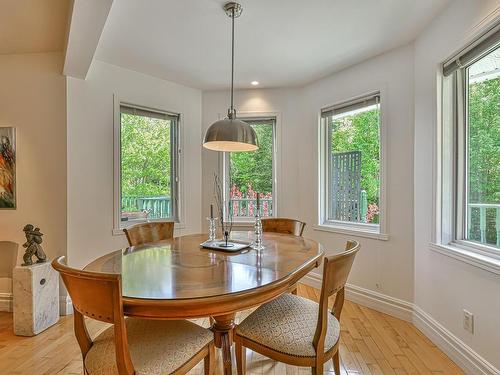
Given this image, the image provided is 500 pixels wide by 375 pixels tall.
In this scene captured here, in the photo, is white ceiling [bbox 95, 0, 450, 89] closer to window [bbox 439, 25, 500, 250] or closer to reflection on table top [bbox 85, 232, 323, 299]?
window [bbox 439, 25, 500, 250]

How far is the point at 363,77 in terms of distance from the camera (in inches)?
123

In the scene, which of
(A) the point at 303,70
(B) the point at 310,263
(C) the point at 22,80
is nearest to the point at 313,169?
(A) the point at 303,70

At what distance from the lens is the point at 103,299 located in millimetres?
1100

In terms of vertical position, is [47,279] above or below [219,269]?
below

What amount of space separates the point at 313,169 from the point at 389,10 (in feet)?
6.02

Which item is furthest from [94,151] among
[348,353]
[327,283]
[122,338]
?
[348,353]

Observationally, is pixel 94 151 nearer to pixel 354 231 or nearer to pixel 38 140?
pixel 38 140

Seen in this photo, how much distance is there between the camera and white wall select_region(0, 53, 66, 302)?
2.89m

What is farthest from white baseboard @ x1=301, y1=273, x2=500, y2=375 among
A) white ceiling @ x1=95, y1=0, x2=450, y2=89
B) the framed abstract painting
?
the framed abstract painting

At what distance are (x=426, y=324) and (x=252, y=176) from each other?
244cm

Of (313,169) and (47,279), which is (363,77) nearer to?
(313,169)

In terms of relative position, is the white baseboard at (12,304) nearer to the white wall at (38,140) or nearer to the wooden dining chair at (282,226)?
the white wall at (38,140)

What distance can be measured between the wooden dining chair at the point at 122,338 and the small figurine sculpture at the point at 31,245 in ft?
5.26

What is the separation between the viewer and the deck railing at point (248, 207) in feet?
13.0
